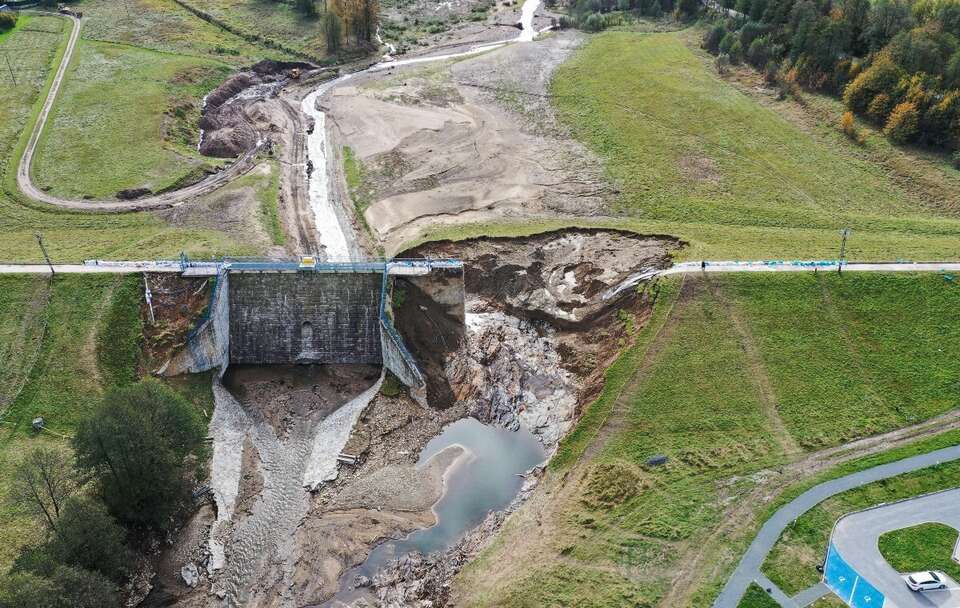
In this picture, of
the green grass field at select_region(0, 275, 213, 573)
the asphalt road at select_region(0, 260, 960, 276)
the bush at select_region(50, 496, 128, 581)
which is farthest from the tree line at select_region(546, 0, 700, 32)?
the bush at select_region(50, 496, 128, 581)

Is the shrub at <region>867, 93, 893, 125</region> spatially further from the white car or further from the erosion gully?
the white car

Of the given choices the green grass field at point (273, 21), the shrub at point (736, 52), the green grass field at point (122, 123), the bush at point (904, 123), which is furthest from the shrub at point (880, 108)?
the green grass field at point (273, 21)

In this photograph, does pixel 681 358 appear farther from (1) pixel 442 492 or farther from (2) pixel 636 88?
(2) pixel 636 88

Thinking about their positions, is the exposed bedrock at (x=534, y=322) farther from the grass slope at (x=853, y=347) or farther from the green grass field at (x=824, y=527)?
the green grass field at (x=824, y=527)

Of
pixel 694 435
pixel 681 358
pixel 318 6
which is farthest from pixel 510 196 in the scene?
pixel 318 6

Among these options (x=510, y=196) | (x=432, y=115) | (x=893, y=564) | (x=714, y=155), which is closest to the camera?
(x=893, y=564)

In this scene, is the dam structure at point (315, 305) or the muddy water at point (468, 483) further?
the dam structure at point (315, 305)
